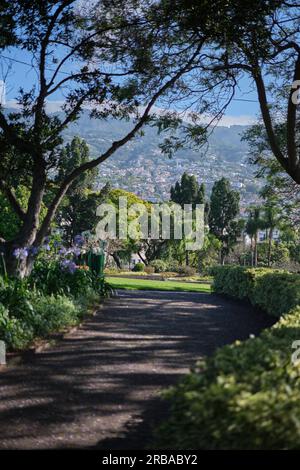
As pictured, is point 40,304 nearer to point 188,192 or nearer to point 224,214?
point 188,192

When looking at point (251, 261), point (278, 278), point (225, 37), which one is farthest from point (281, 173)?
point (251, 261)

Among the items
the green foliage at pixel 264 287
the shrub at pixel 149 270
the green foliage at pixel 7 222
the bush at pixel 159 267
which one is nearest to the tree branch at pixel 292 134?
the green foliage at pixel 264 287

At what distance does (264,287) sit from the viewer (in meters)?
11.2

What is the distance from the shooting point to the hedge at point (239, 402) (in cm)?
266

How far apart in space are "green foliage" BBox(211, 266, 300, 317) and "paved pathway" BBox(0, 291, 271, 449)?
0.59 metres

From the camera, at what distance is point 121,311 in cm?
1044

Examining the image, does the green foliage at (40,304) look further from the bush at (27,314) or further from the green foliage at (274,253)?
the green foliage at (274,253)

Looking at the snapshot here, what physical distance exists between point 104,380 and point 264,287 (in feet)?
21.2

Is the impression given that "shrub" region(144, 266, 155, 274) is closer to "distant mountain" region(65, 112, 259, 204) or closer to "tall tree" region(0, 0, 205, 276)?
"tall tree" region(0, 0, 205, 276)

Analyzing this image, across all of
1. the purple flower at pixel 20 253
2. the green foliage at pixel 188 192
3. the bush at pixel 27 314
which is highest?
the green foliage at pixel 188 192

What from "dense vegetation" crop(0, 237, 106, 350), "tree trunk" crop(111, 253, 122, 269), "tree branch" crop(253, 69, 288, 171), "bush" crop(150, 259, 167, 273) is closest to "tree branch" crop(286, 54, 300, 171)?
"tree branch" crop(253, 69, 288, 171)

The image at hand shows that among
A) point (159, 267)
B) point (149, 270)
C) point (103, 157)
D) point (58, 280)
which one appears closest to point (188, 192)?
point (159, 267)

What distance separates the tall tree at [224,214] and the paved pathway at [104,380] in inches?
1415

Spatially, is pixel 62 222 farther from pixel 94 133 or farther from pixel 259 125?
pixel 94 133
